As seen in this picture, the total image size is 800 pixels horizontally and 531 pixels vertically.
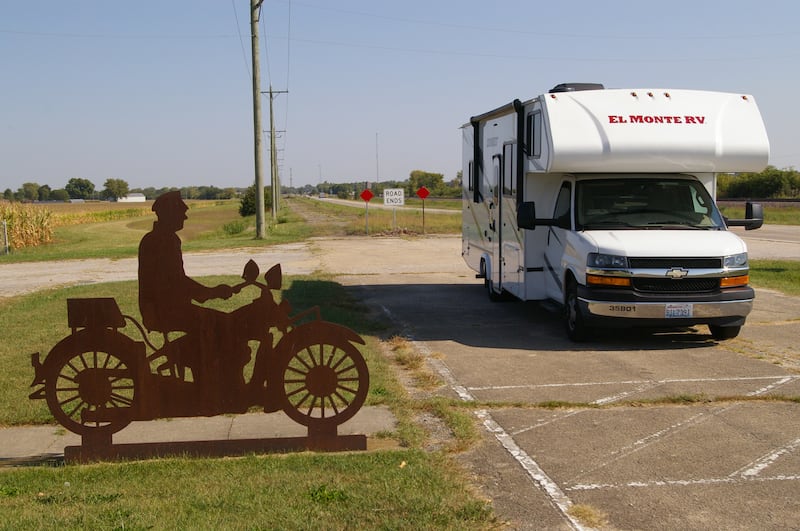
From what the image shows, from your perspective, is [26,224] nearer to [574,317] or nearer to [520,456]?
[574,317]

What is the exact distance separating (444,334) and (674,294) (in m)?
3.06

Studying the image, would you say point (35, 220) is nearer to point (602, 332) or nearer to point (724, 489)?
point (602, 332)

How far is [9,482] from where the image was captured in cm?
546

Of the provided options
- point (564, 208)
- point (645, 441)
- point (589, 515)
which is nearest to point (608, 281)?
point (564, 208)

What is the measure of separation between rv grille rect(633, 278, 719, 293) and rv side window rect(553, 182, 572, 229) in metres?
1.39

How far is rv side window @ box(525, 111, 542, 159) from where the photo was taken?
10672 mm

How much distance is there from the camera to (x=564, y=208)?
11.0m

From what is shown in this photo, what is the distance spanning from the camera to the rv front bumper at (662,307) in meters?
9.55

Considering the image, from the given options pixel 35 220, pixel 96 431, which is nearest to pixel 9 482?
pixel 96 431

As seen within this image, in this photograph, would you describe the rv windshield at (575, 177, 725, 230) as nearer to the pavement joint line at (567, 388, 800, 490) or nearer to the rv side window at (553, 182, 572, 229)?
the rv side window at (553, 182, 572, 229)

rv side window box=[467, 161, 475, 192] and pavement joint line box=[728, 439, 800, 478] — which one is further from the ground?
rv side window box=[467, 161, 475, 192]

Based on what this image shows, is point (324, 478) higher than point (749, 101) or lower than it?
lower

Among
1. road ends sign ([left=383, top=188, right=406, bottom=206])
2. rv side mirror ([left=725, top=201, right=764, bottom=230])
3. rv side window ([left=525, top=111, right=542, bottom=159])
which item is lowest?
rv side mirror ([left=725, top=201, right=764, bottom=230])

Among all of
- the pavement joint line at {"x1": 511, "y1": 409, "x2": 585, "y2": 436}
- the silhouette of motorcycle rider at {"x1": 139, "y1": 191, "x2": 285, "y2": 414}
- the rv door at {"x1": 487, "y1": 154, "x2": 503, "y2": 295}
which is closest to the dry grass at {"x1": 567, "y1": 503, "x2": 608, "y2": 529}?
the pavement joint line at {"x1": 511, "y1": 409, "x2": 585, "y2": 436}
